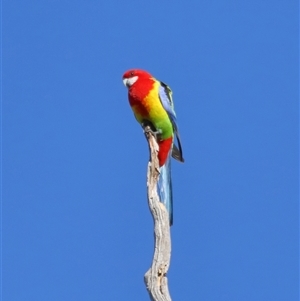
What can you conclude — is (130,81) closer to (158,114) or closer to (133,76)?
(133,76)

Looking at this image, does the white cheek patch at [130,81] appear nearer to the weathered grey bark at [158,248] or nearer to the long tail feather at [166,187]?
the long tail feather at [166,187]

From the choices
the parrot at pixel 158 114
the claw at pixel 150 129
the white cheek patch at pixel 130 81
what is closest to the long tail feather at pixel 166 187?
the parrot at pixel 158 114

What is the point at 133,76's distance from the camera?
23.9 feet

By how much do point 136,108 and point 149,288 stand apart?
2.10 meters

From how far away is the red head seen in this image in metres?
7.23

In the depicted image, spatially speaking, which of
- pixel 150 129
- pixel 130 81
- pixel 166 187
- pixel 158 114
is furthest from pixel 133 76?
pixel 166 187

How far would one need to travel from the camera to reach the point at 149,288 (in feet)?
18.4

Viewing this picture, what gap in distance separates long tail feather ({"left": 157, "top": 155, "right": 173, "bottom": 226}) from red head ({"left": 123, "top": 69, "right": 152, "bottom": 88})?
930mm

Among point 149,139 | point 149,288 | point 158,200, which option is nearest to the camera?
point 149,288

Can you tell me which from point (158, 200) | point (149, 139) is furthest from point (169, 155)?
point (158, 200)

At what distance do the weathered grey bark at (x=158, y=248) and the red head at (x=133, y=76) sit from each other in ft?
4.28

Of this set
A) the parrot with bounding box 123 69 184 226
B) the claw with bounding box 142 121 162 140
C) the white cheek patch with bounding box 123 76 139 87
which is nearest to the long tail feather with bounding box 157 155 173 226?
the parrot with bounding box 123 69 184 226

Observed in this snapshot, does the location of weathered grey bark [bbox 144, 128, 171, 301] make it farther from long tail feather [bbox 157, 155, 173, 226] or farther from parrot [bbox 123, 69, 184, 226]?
parrot [bbox 123, 69, 184, 226]

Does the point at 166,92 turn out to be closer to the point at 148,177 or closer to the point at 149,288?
the point at 148,177
